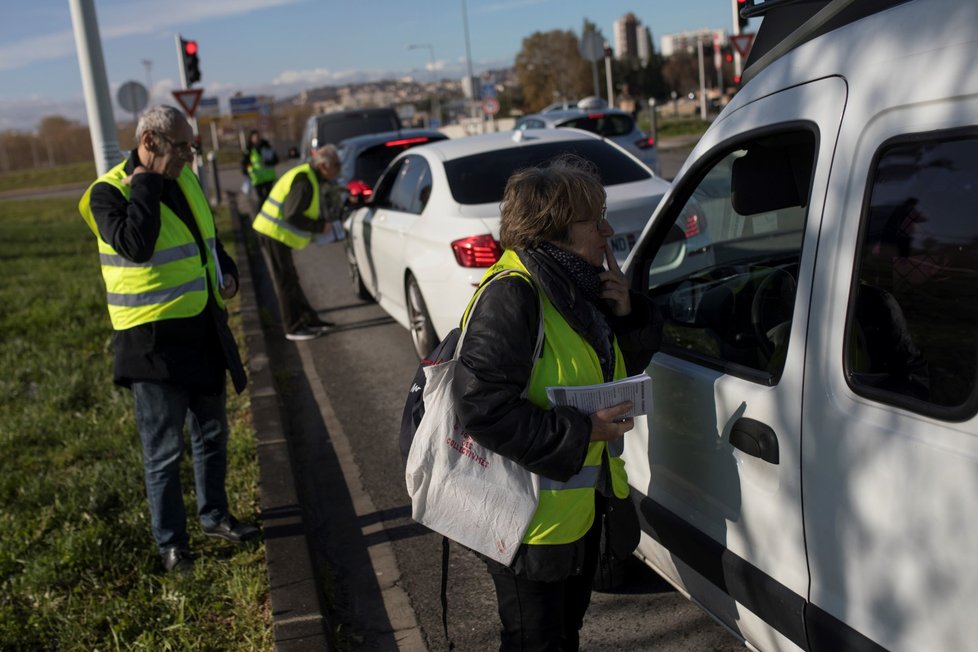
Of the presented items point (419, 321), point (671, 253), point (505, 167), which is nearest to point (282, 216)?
point (419, 321)

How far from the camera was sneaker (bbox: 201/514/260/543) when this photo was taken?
4375mm

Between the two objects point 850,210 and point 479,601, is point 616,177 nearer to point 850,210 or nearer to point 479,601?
point 479,601

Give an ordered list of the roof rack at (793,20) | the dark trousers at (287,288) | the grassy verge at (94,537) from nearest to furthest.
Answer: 1. the roof rack at (793,20)
2. the grassy verge at (94,537)
3. the dark trousers at (287,288)

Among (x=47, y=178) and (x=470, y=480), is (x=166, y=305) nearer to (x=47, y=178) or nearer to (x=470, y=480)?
(x=470, y=480)

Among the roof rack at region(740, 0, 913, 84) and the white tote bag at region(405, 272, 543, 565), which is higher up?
the roof rack at region(740, 0, 913, 84)

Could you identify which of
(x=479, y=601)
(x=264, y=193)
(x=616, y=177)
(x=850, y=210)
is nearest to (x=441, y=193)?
(x=616, y=177)

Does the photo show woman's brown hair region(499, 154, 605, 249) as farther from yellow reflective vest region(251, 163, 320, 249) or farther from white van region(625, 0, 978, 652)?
yellow reflective vest region(251, 163, 320, 249)

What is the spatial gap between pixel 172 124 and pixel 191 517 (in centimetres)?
195

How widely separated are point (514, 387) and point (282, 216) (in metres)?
6.71

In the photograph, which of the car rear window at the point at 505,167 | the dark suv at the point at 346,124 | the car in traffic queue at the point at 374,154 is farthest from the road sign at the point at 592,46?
the car rear window at the point at 505,167

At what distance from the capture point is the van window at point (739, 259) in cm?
265

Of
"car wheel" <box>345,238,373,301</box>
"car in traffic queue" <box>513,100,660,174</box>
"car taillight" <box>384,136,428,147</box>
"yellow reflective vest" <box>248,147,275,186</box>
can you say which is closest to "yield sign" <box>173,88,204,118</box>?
"yellow reflective vest" <box>248,147,275,186</box>

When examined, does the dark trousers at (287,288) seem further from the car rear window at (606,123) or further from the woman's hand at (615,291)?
the car rear window at (606,123)

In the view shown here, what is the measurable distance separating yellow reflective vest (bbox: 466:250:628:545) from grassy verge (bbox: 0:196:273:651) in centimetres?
162
